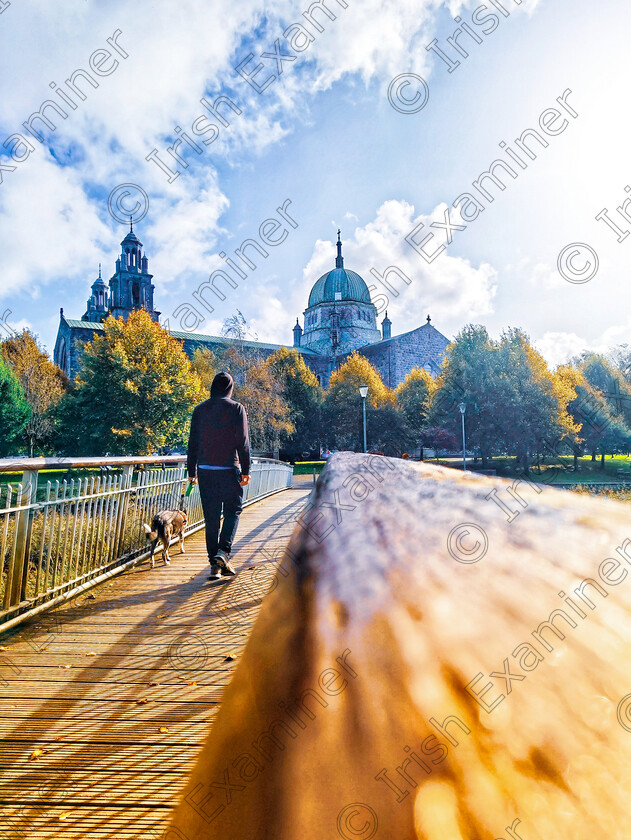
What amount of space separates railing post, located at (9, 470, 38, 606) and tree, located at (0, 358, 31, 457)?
109 feet

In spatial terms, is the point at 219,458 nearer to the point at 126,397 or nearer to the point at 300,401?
the point at 126,397

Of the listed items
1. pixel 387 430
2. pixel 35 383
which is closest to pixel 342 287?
pixel 387 430

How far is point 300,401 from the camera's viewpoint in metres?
48.3

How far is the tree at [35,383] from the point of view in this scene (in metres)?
36.0

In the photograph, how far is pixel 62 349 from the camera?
62781 millimetres

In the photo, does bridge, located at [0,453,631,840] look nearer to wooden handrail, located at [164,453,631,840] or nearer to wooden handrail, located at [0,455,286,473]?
wooden handrail, located at [164,453,631,840]

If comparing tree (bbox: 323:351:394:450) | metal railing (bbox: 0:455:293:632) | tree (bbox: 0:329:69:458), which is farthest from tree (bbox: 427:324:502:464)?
metal railing (bbox: 0:455:293:632)

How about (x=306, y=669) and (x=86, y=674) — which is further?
(x=86, y=674)

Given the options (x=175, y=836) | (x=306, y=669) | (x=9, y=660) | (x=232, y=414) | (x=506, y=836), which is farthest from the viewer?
(x=232, y=414)

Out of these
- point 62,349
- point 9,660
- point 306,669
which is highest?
point 62,349

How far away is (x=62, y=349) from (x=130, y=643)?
67508mm

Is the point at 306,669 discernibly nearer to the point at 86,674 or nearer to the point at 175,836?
the point at 175,836

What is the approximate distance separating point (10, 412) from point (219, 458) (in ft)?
111

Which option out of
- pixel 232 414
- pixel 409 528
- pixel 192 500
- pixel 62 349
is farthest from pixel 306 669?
pixel 62 349
